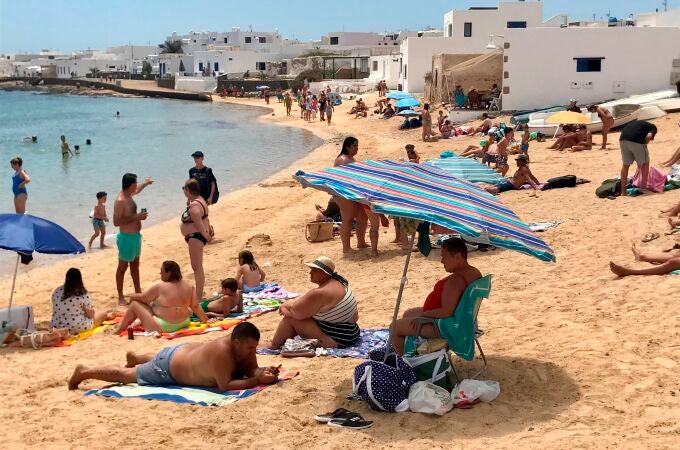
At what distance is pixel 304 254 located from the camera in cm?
1105

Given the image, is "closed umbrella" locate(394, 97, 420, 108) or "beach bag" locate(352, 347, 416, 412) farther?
"closed umbrella" locate(394, 97, 420, 108)

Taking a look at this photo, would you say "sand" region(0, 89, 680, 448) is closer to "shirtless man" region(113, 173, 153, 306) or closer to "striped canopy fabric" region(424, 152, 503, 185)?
"shirtless man" region(113, 173, 153, 306)

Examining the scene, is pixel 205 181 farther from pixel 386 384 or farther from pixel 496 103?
pixel 496 103

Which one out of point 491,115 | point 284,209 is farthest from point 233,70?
point 284,209

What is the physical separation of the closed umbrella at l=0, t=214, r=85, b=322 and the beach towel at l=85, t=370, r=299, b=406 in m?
2.23

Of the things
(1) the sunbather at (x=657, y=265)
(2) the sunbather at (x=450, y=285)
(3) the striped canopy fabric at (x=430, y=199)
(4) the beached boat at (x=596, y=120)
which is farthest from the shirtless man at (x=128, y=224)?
(4) the beached boat at (x=596, y=120)

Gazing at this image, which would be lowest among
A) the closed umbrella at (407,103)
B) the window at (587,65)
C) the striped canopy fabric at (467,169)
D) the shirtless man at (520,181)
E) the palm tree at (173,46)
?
the shirtless man at (520,181)

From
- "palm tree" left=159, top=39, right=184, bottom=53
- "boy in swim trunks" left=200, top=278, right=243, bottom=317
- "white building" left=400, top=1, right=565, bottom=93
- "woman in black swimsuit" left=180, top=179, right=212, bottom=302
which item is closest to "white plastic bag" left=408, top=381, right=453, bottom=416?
"boy in swim trunks" left=200, top=278, right=243, bottom=317

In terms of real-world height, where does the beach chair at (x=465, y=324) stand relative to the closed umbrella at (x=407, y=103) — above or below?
below

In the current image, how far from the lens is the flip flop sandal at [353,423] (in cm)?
488

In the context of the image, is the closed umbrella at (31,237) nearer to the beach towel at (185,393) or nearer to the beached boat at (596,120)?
the beach towel at (185,393)

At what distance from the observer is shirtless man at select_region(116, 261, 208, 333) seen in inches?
298

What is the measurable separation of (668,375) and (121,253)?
627cm

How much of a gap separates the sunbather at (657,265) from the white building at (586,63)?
19010mm
